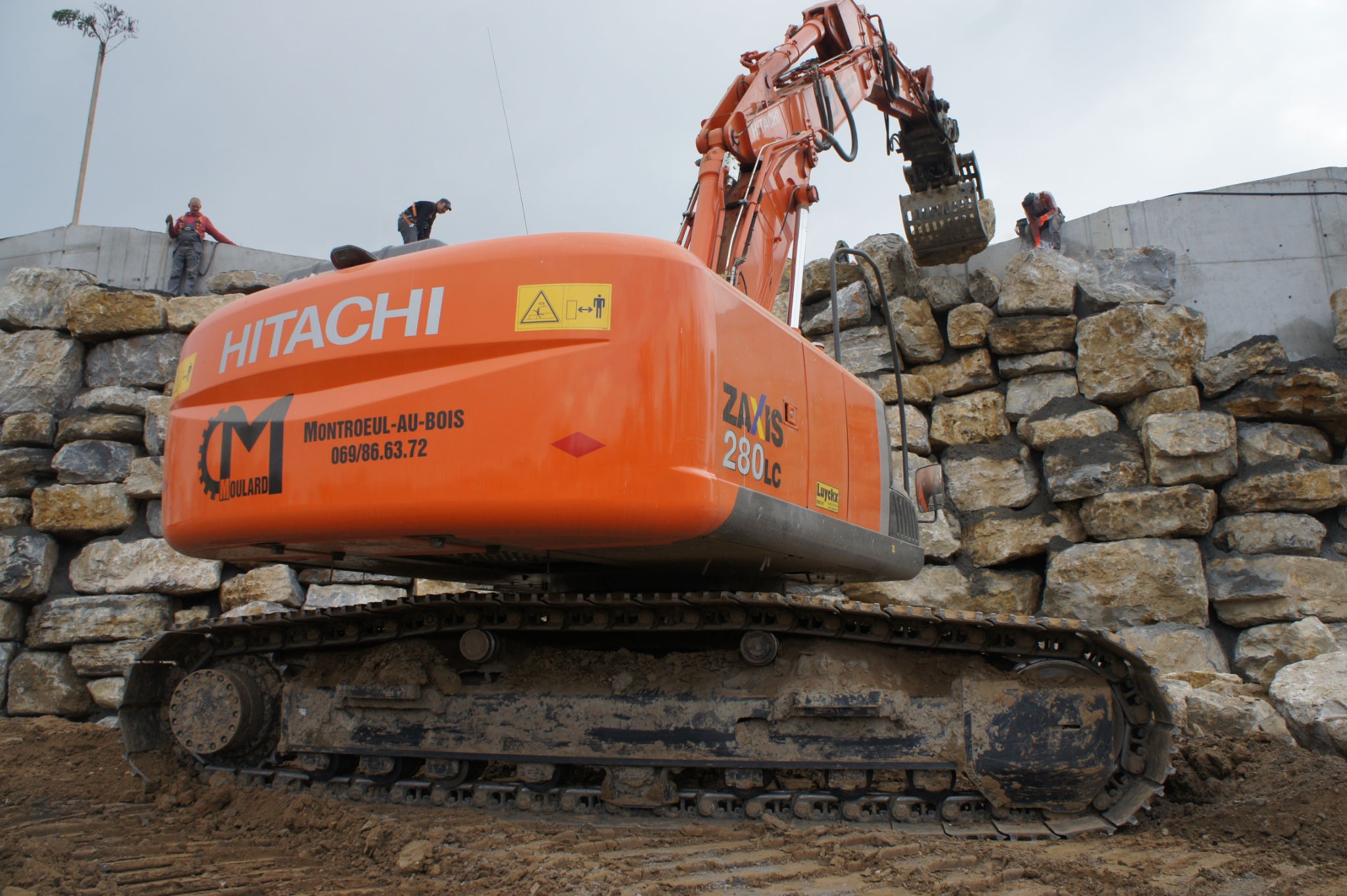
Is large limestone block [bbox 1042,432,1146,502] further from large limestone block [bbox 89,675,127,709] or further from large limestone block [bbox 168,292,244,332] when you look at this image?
large limestone block [bbox 89,675,127,709]

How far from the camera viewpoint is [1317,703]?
404cm

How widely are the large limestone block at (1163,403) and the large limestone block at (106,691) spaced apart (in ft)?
27.9

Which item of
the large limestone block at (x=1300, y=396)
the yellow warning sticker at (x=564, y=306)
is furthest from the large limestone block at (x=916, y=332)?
the yellow warning sticker at (x=564, y=306)

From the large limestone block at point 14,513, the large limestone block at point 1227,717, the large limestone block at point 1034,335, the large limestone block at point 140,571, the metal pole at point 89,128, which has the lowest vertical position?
the large limestone block at point 1227,717

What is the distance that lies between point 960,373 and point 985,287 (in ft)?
2.67

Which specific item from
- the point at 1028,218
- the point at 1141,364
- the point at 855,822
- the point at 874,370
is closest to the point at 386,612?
the point at 855,822

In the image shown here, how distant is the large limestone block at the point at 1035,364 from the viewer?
24.1 feet

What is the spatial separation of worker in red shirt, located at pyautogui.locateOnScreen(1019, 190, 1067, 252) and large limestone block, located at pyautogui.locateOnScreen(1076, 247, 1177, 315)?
1.41 ft

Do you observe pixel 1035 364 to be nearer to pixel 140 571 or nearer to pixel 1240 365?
pixel 1240 365

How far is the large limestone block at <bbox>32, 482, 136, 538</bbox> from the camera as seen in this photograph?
7.83m

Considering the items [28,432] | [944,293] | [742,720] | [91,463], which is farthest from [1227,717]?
[28,432]

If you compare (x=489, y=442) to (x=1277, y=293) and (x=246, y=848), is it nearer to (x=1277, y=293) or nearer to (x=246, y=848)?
(x=246, y=848)

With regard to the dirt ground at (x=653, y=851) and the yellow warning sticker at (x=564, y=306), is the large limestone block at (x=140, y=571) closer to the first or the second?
Result: the dirt ground at (x=653, y=851)

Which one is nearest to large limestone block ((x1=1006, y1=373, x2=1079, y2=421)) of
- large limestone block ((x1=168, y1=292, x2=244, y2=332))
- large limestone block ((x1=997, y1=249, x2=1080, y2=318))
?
large limestone block ((x1=997, y1=249, x2=1080, y2=318))
